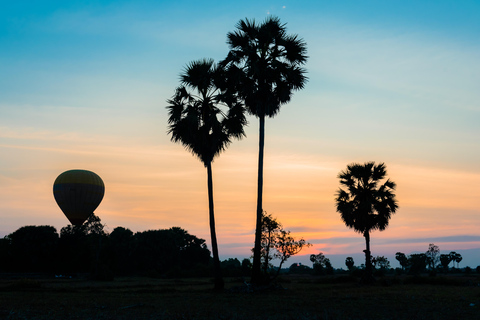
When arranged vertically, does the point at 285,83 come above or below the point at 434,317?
above

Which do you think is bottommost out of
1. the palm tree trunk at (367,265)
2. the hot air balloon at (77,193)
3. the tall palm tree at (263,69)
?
the palm tree trunk at (367,265)

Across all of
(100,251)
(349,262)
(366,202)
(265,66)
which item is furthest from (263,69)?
(349,262)

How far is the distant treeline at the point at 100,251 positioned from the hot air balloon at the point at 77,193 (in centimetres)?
1829

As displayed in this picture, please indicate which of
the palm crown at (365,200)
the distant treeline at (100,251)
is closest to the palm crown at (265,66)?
the palm crown at (365,200)

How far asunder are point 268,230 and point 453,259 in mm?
152531

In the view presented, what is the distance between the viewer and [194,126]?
35312mm

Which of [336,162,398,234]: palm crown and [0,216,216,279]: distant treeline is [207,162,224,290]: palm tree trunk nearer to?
[336,162,398,234]: palm crown

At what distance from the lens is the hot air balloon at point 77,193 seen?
170 ft

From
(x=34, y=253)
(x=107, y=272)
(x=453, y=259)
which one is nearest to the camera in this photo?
(x=107, y=272)

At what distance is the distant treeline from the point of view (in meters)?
84.4

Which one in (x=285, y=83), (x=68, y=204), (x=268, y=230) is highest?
(x=285, y=83)

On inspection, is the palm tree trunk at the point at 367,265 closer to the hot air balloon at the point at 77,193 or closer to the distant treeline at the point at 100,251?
the hot air balloon at the point at 77,193

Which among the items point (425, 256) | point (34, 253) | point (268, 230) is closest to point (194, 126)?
point (268, 230)

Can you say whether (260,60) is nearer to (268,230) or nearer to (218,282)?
(268,230)
